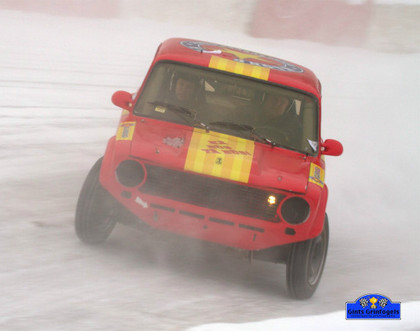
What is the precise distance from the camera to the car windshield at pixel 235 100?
5.57 meters

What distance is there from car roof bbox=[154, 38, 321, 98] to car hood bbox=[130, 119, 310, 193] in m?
0.70

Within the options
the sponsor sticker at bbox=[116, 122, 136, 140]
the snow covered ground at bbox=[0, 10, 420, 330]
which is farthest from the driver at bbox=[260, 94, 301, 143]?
the snow covered ground at bbox=[0, 10, 420, 330]

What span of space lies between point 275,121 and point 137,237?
144 centimetres

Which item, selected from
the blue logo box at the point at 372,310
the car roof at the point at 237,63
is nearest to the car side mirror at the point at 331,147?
the car roof at the point at 237,63

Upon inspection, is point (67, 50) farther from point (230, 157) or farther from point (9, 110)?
point (230, 157)

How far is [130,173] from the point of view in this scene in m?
4.89

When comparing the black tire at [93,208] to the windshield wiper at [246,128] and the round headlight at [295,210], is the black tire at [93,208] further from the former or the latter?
the round headlight at [295,210]

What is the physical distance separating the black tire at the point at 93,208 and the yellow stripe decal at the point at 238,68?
131 cm

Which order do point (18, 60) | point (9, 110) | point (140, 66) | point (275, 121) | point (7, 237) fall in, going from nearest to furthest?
point (7, 237) → point (275, 121) → point (9, 110) → point (18, 60) → point (140, 66)

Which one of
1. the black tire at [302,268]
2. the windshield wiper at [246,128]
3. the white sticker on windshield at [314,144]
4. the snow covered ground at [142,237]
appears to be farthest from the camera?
the white sticker on windshield at [314,144]

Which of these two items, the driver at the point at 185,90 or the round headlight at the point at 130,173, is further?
the driver at the point at 185,90

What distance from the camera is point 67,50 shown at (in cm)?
1778

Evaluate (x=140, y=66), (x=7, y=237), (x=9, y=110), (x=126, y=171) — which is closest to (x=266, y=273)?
(x=126, y=171)

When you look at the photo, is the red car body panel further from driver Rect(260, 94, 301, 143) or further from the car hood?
driver Rect(260, 94, 301, 143)
